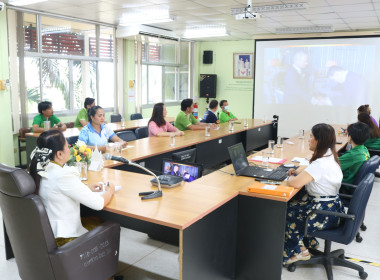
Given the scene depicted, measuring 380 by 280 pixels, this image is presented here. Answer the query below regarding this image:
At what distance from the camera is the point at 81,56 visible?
7555mm

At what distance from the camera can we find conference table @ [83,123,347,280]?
224 cm

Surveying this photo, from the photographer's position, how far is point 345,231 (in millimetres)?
2686

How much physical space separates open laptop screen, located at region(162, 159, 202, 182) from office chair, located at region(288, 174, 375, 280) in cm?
101

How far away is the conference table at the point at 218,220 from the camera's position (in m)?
2.24

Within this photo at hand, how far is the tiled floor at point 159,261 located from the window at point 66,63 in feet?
13.1

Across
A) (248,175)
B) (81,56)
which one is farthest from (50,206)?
(81,56)

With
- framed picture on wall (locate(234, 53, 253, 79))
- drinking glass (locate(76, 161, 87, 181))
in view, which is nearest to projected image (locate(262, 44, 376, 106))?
framed picture on wall (locate(234, 53, 253, 79))

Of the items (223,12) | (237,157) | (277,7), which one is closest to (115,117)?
(223,12)

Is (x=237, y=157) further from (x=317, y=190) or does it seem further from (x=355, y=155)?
(x=355, y=155)

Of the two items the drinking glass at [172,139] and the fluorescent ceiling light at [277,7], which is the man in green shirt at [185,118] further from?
the fluorescent ceiling light at [277,7]

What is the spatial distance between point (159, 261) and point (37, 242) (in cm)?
134

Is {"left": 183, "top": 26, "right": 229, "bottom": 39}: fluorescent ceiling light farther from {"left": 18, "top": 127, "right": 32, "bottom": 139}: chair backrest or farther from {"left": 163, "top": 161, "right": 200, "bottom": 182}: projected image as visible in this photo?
{"left": 163, "top": 161, "right": 200, "bottom": 182}: projected image

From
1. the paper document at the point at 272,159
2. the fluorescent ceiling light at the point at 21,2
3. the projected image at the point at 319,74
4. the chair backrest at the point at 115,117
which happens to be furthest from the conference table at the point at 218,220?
the projected image at the point at 319,74

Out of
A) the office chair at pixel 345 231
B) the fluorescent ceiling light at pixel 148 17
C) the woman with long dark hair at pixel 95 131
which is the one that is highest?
the fluorescent ceiling light at pixel 148 17
